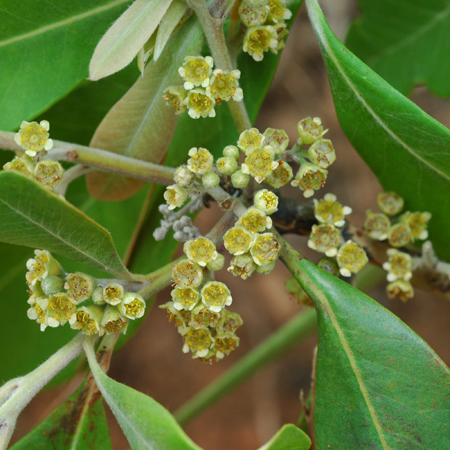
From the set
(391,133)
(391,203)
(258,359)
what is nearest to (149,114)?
(391,133)

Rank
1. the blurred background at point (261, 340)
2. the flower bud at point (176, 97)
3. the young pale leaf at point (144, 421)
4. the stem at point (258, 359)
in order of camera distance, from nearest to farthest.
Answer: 1. the young pale leaf at point (144, 421)
2. the flower bud at point (176, 97)
3. the stem at point (258, 359)
4. the blurred background at point (261, 340)

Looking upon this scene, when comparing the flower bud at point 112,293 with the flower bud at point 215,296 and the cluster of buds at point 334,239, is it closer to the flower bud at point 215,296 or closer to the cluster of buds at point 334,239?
the flower bud at point 215,296

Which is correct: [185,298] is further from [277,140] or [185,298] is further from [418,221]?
[418,221]

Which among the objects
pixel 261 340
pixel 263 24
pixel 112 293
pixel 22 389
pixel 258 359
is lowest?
pixel 261 340

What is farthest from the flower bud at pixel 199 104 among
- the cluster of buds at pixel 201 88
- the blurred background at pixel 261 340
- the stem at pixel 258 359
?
the blurred background at pixel 261 340

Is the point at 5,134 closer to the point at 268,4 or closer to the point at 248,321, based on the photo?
the point at 268,4

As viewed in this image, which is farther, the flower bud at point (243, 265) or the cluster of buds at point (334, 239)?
the cluster of buds at point (334, 239)

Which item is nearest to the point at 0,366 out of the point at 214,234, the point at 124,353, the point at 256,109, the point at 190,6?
the point at 214,234
